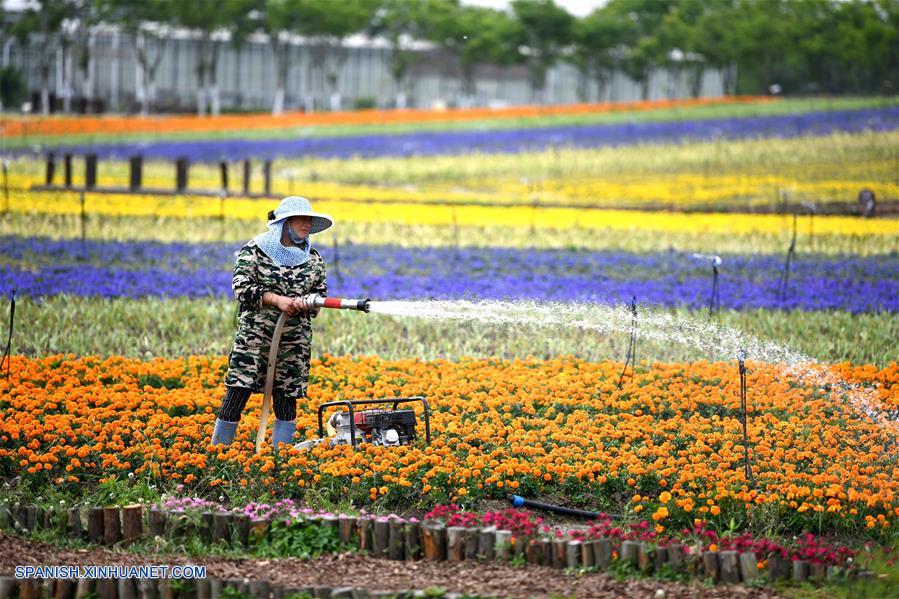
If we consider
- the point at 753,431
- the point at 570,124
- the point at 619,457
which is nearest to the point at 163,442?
the point at 619,457

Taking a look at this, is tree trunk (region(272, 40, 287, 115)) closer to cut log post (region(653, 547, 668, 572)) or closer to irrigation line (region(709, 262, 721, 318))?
irrigation line (region(709, 262, 721, 318))

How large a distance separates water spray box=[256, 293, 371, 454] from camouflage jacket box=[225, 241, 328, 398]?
0.07 metres

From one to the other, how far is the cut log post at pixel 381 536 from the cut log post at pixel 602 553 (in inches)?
44.4

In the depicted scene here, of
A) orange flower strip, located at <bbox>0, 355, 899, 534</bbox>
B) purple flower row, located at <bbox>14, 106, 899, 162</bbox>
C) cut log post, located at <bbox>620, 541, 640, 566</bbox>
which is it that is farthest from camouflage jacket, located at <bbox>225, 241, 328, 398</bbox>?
purple flower row, located at <bbox>14, 106, 899, 162</bbox>

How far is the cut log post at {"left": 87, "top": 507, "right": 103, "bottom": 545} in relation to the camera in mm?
7340

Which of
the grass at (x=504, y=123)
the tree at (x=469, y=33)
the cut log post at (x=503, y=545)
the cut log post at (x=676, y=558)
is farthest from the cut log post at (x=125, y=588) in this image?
the tree at (x=469, y=33)

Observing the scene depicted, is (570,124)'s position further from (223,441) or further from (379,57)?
(223,441)

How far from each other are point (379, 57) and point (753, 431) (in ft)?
120

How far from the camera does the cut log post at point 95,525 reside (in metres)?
7.34

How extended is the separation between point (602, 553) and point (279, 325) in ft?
8.94

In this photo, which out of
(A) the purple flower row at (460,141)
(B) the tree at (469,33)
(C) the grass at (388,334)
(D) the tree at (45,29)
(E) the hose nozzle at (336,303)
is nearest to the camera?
(E) the hose nozzle at (336,303)

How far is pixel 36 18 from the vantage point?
36.5 metres

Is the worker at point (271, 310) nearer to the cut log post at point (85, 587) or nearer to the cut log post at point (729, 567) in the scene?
the cut log post at point (85, 587)

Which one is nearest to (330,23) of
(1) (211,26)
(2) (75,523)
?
(1) (211,26)
